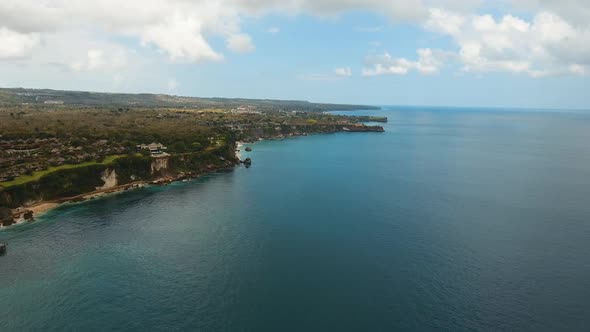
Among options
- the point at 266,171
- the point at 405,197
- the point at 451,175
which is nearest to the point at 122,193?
the point at 266,171

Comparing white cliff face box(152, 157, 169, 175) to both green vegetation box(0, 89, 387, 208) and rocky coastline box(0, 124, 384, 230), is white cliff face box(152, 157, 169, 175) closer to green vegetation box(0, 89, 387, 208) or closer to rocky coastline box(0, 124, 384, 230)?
green vegetation box(0, 89, 387, 208)

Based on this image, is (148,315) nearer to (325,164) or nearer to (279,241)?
(279,241)

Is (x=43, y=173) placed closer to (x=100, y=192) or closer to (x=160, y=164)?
(x=100, y=192)

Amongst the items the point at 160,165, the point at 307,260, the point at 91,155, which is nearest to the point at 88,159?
the point at 91,155

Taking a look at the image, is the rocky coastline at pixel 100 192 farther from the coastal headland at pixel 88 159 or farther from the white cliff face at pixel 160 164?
the white cliff face at pixel 160 164

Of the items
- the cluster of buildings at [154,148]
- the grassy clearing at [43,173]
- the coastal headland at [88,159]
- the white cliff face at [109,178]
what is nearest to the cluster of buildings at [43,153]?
the coastal headland at [88,159]

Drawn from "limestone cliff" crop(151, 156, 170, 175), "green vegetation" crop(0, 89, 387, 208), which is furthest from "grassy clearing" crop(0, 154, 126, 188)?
"limestone cliff" crop(151, 156, 170, 175)

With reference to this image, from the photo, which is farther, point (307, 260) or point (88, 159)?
point (88, 159)

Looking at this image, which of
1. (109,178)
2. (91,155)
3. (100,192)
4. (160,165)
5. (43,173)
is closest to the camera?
(43,173)
